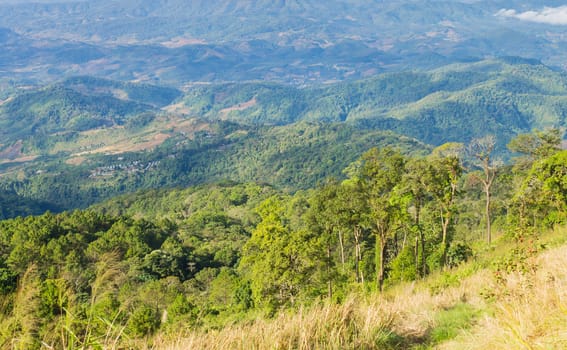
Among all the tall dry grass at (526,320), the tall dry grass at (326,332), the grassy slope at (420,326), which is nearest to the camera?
the tall dry grass at (526,320)

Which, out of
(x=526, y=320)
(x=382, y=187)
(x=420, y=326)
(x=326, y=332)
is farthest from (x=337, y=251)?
(x=526, y=320)

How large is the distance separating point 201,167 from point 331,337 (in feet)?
611

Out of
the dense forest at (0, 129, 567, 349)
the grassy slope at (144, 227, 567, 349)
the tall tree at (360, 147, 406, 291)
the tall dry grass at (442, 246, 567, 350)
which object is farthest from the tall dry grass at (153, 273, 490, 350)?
the tall tree at (360, 147, 406, 291)

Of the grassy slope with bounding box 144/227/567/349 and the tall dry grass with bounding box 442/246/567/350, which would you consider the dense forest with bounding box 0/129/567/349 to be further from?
the tall dry grass with bounding box 442/246/567/350

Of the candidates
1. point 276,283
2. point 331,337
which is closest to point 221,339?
point 331,337

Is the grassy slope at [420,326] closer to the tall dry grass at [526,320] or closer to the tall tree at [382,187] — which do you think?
the tall dry grass at [526,320]

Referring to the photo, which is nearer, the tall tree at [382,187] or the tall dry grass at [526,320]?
the tall dry grass at [526,320]

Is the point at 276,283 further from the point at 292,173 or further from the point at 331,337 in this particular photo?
the point at 292,173

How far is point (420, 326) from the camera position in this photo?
20.1 feet

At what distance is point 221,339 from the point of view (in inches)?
189

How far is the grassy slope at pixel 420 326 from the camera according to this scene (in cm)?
441

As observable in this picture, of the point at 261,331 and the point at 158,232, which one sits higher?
the point at 261,331

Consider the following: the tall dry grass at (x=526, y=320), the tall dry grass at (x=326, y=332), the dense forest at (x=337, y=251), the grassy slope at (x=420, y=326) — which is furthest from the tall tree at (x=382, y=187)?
the tall dry grass at (x=326, y=332)

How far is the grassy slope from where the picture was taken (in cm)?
441
